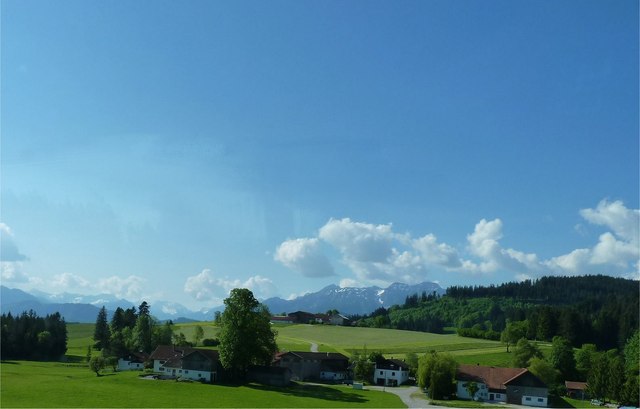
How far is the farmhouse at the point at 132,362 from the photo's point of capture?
350ft

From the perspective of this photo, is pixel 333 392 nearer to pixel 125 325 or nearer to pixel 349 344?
pixel 349 344

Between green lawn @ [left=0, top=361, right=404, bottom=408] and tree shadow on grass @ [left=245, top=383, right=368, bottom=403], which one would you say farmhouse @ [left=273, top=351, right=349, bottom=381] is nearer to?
tree shadow on grass @ [left=245, top=383, right=368, bottom=403]

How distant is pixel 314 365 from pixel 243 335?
2336 cm

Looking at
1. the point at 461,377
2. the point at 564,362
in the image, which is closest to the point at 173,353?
the point at 461,377

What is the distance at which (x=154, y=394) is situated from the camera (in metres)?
63.0

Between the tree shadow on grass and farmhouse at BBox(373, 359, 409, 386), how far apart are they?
19072 millimetres

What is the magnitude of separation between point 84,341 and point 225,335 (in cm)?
9913

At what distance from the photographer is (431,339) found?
157m

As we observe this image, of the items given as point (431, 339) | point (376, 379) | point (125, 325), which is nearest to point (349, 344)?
point (431, 339)

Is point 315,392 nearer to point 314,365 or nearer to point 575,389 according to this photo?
point 314,365

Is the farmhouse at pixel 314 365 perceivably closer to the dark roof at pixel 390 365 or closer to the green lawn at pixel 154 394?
the dark roof at pixel 390 365

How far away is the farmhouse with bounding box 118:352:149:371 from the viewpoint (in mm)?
106713

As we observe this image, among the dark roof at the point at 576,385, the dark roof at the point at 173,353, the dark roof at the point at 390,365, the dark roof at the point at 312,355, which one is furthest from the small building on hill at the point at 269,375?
the dark roof at the point at 576,385

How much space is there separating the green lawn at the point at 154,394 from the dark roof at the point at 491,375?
50.0 feet
